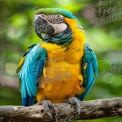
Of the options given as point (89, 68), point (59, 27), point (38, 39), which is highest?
point (59, 27)

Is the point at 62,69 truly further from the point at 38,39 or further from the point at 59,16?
the point at 38,39

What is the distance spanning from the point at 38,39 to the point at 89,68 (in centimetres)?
48

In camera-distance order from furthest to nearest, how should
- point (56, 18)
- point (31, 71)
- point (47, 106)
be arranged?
point (31, 71), point (56, 18), point (47, 106)

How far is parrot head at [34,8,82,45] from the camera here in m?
2.57

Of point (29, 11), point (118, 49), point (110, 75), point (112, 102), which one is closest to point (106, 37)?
point (118, 49)

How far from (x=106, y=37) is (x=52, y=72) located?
2.27 feet

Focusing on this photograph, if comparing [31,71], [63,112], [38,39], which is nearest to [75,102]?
[63,112]

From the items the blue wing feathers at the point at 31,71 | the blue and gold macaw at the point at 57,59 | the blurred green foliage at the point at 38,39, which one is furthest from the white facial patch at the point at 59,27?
the blurred green foliage at the point at 38,39

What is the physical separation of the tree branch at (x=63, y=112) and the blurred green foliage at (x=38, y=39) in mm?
447

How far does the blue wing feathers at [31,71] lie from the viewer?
8.76 feet

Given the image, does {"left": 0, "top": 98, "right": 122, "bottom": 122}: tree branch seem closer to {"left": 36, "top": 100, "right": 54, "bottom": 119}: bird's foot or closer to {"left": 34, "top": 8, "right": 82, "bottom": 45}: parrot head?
{"left": 36, "top": 100, "right": 54, "bottom": 119}: bird's foot

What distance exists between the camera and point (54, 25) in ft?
8.57

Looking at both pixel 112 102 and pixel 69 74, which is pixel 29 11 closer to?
pixel 69 74

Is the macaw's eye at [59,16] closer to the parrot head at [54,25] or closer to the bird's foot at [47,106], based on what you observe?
the parrot head at [54,25]
